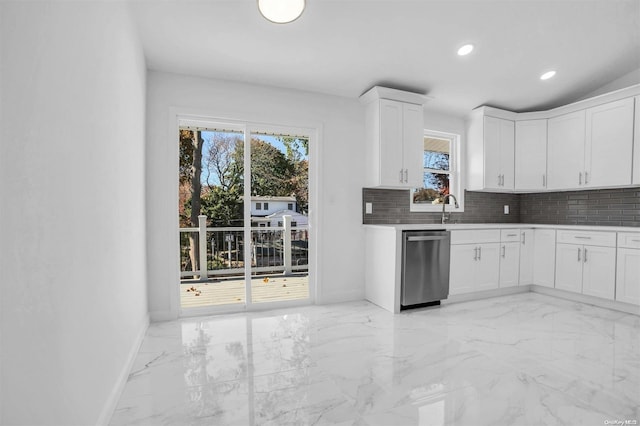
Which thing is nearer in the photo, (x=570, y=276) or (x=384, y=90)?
(x=384, y=90)

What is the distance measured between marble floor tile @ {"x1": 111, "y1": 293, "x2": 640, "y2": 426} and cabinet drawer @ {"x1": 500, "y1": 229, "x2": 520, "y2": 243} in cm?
106

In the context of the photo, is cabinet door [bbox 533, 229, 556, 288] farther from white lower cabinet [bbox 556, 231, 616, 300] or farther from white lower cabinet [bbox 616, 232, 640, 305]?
white lower cabinet [bbox 616, 232, 640, 305]

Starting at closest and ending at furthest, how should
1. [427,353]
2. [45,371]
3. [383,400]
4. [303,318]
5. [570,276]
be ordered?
[45,371], [383,400], [427,353], [303,318], [570,276]

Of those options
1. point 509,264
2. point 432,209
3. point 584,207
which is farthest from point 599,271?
point 432,209

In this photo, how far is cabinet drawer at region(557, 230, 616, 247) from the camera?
352 cm

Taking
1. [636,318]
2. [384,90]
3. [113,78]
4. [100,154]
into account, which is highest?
[384,90]

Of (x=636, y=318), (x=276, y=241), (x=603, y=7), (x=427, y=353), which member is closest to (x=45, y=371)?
(x=427, y=353)

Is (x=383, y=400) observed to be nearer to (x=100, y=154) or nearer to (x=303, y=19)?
(x=100, y=154)

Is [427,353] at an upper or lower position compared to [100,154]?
lower

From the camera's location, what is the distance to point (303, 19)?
258cm

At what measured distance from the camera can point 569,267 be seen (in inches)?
153

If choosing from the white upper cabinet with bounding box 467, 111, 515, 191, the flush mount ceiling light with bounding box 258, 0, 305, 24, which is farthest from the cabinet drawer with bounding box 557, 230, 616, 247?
the flush mount ceiling light with bounding box 258, 0, 305, 24

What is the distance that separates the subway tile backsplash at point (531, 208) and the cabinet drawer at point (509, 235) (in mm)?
590

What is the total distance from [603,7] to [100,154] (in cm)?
416
